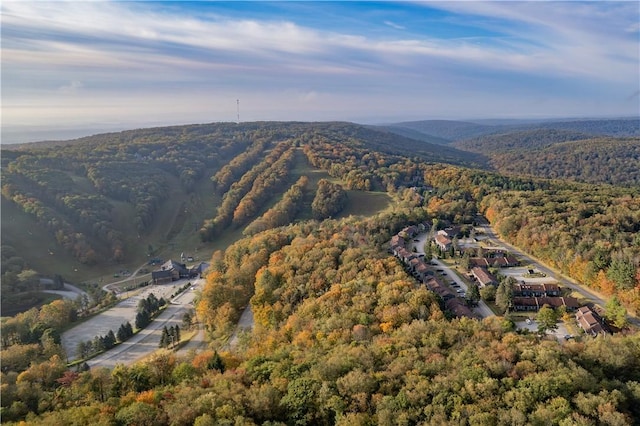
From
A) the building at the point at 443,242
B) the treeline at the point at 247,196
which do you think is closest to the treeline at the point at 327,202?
the treeline at the point at 247,196

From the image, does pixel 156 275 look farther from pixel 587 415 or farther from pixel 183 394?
pixel 587 415

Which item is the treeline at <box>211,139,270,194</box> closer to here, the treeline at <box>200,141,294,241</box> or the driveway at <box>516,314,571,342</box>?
the treeline at <box>200,141,294,241</box>

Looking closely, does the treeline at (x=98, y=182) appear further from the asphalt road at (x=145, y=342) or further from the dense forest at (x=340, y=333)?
the asphalt road at (x=145, y=342)

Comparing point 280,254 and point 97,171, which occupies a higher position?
point 97,171

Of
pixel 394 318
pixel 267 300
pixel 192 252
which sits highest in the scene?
pixel 394 318

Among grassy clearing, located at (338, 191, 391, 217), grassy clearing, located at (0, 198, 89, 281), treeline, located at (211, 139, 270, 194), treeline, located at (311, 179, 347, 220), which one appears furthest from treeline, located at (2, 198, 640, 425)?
treeline, located at (211, 139, 270, 194)

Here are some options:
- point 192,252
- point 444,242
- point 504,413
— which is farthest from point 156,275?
point 504,413

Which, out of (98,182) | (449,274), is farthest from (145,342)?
(98,182)
